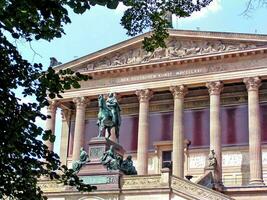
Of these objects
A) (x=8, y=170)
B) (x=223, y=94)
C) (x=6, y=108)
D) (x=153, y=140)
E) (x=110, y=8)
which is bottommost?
(x=8, y=170)

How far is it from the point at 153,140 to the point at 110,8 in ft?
115

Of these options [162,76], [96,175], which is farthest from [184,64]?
[96,175]

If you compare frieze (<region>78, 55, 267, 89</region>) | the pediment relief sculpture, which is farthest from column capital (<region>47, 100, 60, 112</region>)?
the pediment relief sculpture

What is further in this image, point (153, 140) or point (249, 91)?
point (153, 140)

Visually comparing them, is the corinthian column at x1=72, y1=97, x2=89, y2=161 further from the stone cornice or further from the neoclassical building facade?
the stone cornice

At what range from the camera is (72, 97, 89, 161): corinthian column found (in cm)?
4172

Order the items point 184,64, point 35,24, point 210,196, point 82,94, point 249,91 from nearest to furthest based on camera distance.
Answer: point 35,24 < point 210,196 < point 249,91 < point 184,64 < point 82,94

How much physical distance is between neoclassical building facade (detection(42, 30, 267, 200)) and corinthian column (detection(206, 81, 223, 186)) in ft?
0.22

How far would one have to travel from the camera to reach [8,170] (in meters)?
9.00

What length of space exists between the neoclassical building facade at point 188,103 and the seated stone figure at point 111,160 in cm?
918

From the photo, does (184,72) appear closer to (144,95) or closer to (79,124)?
(144,95)

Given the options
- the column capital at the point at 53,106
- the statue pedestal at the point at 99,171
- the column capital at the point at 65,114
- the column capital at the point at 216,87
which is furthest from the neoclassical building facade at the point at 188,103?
the statue pedestal at the point at 99,171

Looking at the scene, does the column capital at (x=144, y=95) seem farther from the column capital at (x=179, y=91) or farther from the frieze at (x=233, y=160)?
the frieze at (x=233, y=160)

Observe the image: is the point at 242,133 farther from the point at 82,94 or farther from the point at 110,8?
the point at 110,8
